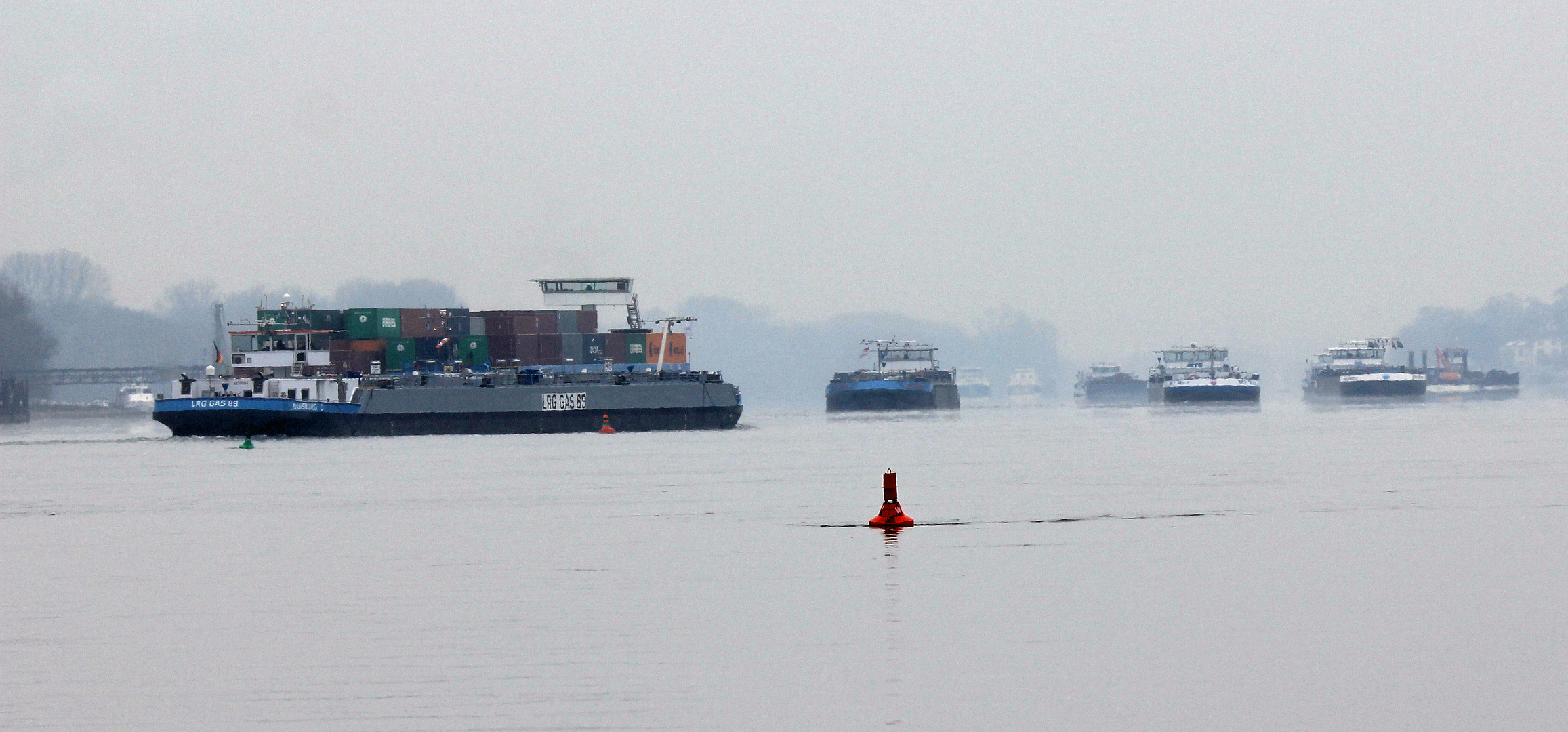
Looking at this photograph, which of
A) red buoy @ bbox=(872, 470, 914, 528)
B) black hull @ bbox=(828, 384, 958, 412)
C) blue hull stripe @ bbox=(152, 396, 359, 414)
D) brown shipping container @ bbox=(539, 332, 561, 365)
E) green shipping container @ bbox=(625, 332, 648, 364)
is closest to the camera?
red buoy @ bbox=(872, 470, 914, 528)

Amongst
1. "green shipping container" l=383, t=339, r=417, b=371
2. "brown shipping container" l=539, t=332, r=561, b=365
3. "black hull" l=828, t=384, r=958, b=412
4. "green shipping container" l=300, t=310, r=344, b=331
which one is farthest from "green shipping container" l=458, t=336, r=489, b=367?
"black hull" l=828, t=384, r=958, b=412

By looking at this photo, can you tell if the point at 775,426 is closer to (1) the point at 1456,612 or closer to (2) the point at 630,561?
(2) the point at 630,561

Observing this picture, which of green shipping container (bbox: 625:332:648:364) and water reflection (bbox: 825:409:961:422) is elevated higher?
green shipping container (bbox: 625:332:648:364)

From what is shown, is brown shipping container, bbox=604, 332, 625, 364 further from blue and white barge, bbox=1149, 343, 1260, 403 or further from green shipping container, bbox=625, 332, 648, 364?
blue and white barge, bbox=1149, 343, 1260, 403

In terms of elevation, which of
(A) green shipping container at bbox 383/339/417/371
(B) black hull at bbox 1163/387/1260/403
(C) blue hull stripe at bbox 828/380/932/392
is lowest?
(B) black hull at bbox 1163/387/1260/403

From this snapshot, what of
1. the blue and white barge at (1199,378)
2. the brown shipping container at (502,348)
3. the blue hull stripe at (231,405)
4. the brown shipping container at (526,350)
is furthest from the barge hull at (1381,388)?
the blue hull stripe at (231,405)

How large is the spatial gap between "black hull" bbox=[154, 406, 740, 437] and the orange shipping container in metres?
12.9

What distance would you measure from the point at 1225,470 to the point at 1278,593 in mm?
28902

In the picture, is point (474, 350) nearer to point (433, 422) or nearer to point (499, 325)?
point (499, 325)

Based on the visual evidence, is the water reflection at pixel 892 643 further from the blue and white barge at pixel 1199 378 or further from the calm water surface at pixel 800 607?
the blue and white barge at pixel 1199 378

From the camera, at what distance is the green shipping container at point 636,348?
11250 centimetres

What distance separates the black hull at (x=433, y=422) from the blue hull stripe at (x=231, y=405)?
168 millimetres

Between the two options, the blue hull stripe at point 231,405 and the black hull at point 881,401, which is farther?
the black hull at point 881,401

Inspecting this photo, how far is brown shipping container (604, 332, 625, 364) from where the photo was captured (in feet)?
367
